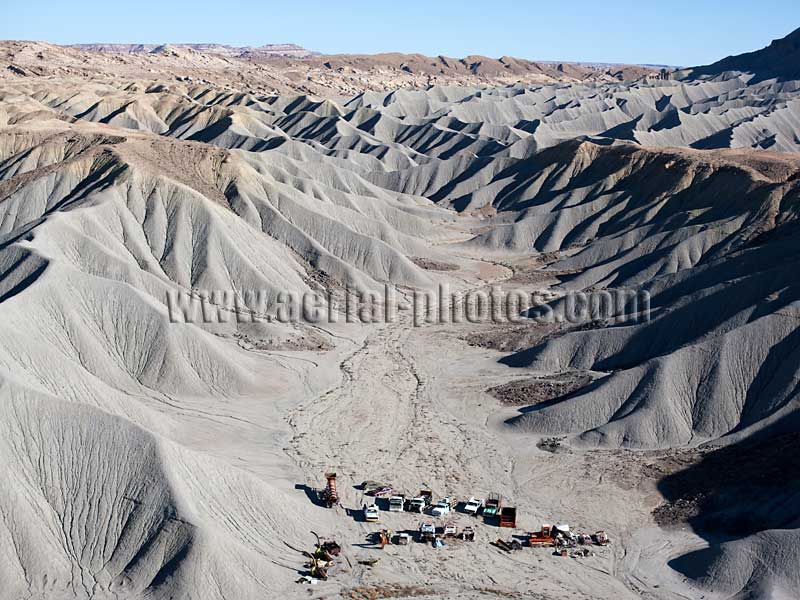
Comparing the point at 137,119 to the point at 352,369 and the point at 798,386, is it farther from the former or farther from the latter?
the point at 798,386

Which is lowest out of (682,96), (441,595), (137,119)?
(441,595)

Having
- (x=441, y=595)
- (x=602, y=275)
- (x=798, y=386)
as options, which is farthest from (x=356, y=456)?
(x=602, y=275)

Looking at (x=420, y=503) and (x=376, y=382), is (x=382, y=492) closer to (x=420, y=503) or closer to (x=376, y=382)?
(x=420, y=503)

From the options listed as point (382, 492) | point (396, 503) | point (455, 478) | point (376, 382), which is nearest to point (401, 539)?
point (396, 503)

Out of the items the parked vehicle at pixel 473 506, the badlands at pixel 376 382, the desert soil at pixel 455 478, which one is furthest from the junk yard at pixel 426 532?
the badlands at pixel 376 382

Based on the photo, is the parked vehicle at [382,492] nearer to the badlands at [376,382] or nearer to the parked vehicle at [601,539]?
the badlands at [376,382]

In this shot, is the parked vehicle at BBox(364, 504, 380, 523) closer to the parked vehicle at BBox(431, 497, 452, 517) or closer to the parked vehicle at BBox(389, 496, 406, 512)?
the parked vehicle at BBox(389, 496, 406, 512)

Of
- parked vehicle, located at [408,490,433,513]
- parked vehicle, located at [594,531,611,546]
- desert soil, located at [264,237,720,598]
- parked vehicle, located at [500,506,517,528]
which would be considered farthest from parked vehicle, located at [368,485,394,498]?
parked vehicle, located at [594,531,611,546]
